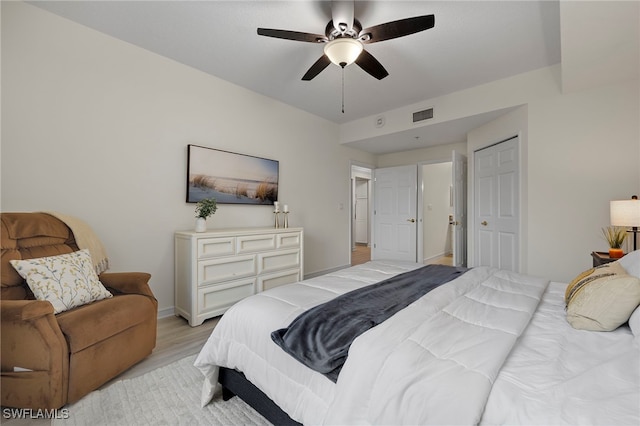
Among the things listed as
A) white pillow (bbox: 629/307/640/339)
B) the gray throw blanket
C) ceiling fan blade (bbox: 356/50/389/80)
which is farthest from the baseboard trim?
white pillow (bbox: 629/307/640/339)

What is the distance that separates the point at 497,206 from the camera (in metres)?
3.71

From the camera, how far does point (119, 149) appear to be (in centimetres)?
259

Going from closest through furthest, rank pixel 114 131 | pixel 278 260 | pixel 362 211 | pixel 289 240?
pixel 114 131
pixel 278 260
pixel 289 240
pixel 362 211

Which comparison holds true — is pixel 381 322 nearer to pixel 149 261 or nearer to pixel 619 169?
pixel 149 261

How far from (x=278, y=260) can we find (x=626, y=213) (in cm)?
324

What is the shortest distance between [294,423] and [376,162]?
532 cm

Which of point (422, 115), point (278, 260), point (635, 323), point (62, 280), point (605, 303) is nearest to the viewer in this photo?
point (635, 323)

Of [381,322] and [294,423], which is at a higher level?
[381,322]

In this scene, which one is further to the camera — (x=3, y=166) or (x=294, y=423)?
(x=3, y=166)

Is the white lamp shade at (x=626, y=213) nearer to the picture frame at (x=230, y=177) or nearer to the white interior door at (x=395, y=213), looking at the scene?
the white interior door at (x=395, y=213)

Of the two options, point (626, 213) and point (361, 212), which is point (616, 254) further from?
point (361, 212)

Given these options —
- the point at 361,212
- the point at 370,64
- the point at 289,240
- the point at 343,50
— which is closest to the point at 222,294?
the point at 289,240

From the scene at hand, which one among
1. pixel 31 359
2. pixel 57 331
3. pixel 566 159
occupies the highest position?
pixel 566 159

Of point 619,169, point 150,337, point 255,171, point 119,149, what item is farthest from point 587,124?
point 119,149
